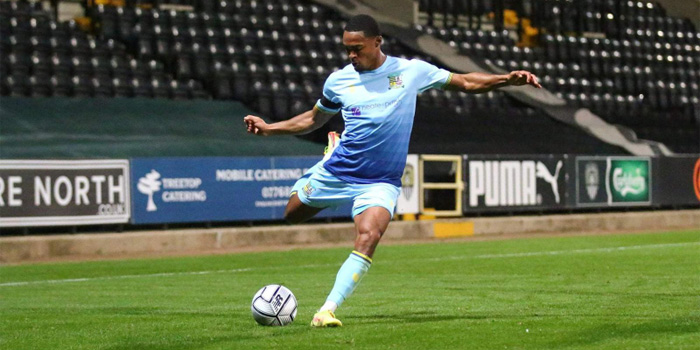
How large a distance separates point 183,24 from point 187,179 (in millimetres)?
6618

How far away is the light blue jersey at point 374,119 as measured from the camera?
8.98 meters

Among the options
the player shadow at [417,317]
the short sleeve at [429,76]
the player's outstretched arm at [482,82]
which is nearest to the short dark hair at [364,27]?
the short sleeve at [429,76]

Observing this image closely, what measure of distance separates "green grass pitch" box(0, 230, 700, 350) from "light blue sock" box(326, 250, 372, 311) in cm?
23

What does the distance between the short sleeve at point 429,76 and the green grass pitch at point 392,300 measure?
1.82 m

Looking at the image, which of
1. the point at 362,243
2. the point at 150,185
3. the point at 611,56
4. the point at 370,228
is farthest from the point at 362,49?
the point at 611,56

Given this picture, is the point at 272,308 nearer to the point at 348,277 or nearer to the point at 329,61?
the point at 348,277

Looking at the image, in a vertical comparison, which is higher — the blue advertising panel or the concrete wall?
the blue advertising panel

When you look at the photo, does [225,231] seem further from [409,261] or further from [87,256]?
[409,261]

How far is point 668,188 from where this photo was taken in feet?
88.6

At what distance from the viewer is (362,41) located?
8.75 m

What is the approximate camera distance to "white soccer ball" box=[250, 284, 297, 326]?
28.2 ft

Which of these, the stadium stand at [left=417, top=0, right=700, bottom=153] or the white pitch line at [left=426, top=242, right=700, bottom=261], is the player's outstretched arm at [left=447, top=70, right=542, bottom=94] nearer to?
the white pitch line at [left=426, top=242, right=700, bottom=261]

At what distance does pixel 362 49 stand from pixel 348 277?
1.72 meters

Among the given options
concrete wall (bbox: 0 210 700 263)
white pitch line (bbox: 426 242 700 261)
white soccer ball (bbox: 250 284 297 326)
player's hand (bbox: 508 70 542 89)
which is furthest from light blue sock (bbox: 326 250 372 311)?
concrete wall (bbox: 0 210 700 263)
